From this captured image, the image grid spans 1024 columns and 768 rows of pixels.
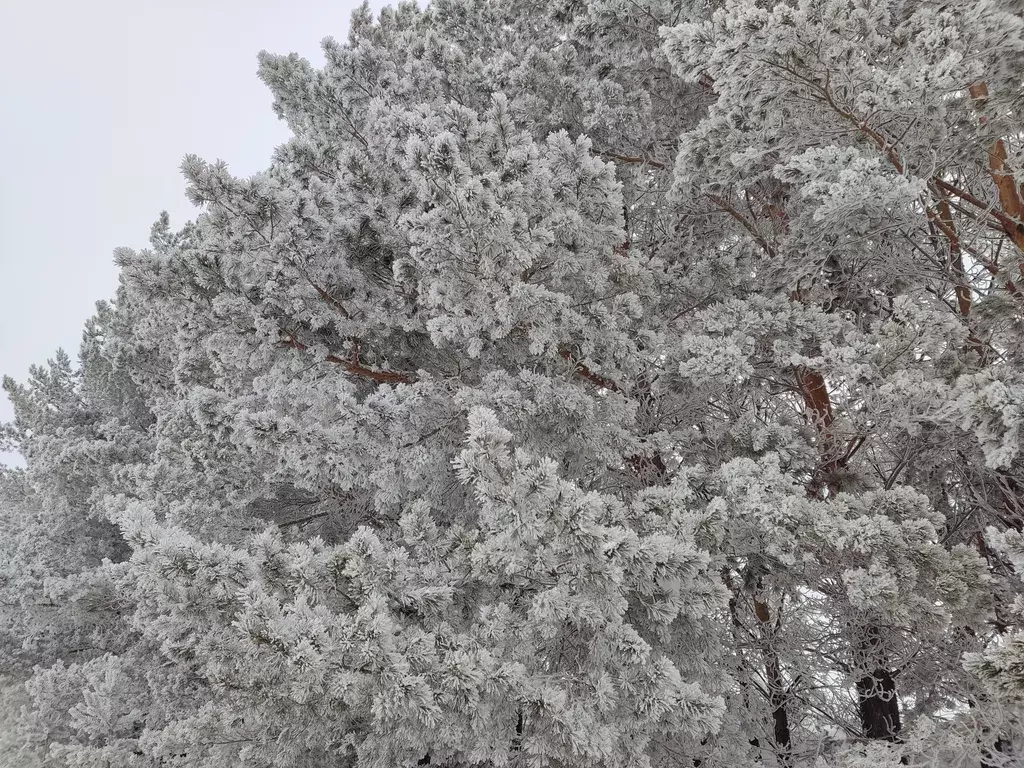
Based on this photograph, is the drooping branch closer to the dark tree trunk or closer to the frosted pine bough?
the frosted pine bough

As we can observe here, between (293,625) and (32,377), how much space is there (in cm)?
856

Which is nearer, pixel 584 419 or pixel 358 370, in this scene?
pixel 584 419

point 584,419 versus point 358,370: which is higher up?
point 358,370

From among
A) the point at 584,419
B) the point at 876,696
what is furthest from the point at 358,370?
the point at 876,696

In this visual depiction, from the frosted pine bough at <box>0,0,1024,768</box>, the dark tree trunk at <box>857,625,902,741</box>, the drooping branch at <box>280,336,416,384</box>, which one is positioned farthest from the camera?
the dark tree trunk at <box>857,625,902,741</box>

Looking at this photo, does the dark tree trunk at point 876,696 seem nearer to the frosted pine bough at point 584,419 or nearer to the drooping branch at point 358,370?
the frosted pine bough at point 584,419

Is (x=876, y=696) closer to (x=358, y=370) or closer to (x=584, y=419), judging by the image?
(x=584, y=419)

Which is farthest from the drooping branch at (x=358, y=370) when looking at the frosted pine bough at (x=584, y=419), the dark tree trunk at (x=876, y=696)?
the dark tree trunk at (x=876, y=696)

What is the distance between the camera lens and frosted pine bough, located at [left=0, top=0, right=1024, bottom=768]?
289cm

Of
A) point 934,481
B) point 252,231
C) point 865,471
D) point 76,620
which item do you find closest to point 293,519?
point 76,620

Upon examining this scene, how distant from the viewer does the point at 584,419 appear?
4.48 meters

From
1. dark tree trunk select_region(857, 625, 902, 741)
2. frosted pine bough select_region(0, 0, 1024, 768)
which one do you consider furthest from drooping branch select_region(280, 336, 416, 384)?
dark tree trunk select_region(857, 625, 902, 741)

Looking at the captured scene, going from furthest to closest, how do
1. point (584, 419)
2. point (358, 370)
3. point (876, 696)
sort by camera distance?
point (876, 696)
point (358, 370)
point (584, 419)

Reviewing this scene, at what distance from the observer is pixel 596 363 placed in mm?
4566
